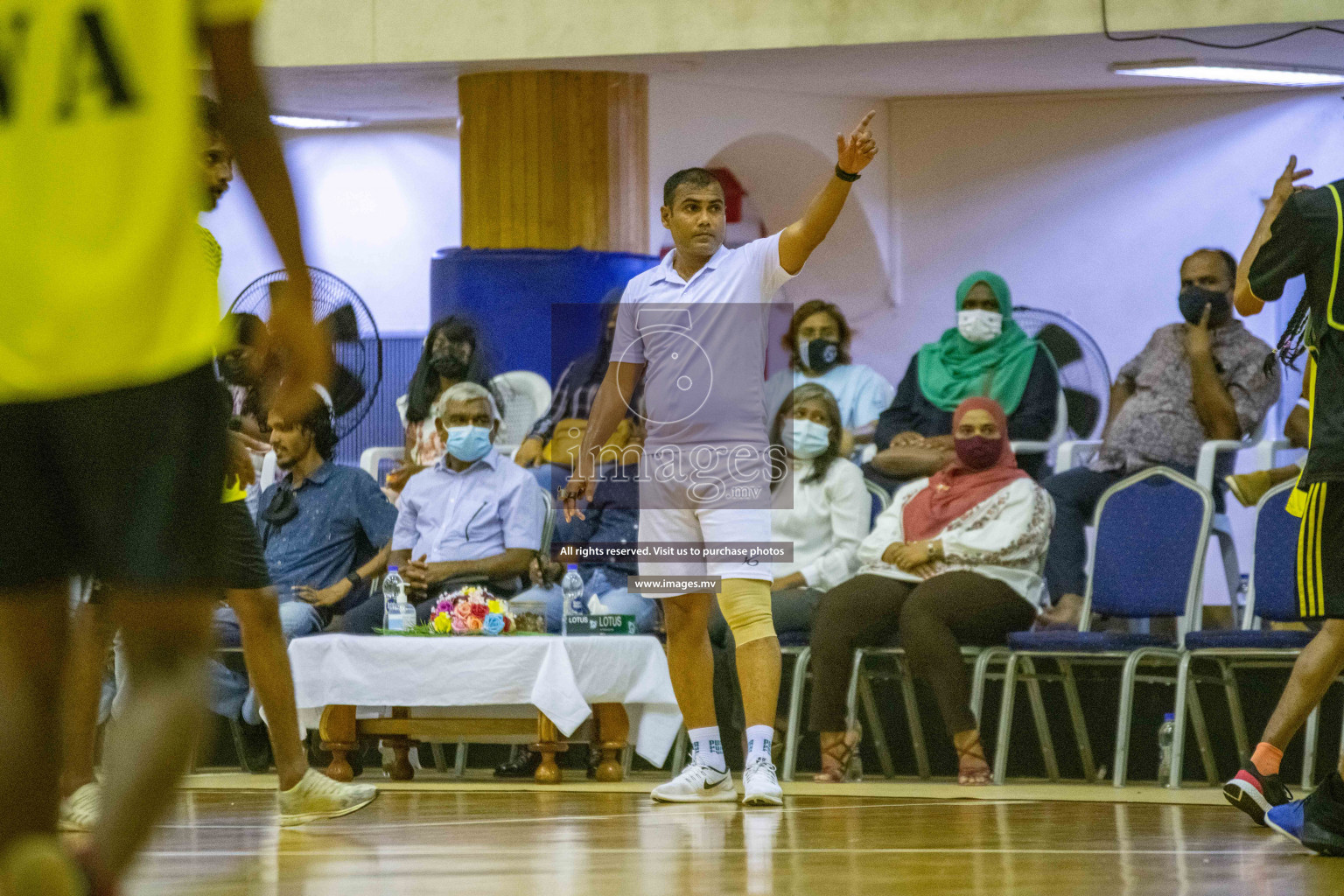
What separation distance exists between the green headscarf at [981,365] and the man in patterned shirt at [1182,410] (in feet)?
1.78

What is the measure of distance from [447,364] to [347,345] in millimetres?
416

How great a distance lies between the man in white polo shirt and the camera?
192 inches

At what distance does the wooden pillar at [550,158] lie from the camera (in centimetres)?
898

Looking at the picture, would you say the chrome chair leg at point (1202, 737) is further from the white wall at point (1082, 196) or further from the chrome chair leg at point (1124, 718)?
the white wall at point (1082, 196)

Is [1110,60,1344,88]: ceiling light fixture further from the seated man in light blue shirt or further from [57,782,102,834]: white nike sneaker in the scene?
[57,782,102,834]: white nike sneaker

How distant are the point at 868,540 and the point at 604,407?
183 cm

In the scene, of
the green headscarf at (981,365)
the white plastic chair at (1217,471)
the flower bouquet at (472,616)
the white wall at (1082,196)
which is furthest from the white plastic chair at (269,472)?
the white wall at (1082,196)

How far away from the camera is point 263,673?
13.2ft

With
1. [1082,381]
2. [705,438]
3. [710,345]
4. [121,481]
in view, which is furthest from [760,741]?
[1082,381]

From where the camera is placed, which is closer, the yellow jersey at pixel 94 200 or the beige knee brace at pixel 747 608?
the yellow jersey at pixel 94 200

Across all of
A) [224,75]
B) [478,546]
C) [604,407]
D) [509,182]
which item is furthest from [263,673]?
[509,182]

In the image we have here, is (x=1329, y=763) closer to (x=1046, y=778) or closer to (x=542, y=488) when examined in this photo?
(x=1046, y=778)

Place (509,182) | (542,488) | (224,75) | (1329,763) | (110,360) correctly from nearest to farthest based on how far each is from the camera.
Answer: (110,360) → (224,75) → (1329,763) → (542,488) → (509,182)

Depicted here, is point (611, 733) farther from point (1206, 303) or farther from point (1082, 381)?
point (1082, 381)
